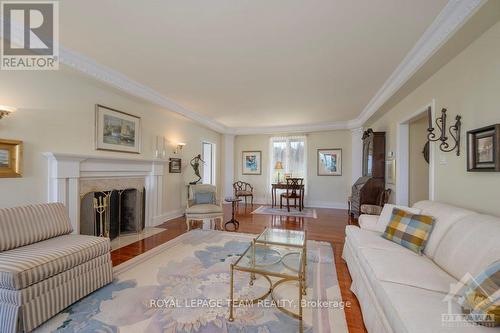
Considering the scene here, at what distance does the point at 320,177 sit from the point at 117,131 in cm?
562

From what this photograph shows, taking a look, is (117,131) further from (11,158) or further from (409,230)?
(409,230)

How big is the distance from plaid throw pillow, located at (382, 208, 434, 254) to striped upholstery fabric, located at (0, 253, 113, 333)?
9.84 ft

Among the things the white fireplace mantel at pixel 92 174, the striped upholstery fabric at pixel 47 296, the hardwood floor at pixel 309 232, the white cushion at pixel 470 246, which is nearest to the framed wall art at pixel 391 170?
the hardwood floor at pixel 309 232

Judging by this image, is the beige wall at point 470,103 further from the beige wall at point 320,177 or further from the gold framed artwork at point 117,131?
the gold framed artwork at point 117,131

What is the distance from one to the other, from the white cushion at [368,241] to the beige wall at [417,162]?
2100 mm

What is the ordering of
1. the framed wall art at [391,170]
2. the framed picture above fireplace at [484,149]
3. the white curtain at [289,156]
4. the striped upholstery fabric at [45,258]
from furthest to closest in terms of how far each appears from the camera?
1. the white curtain at [289,156]
2. the framed wall art at [391,170]
3. the framed picture above fireplace at [484,149]
4. the striped upholstery fabric at [45,258]

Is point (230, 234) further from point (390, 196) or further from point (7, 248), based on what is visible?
point (390, 196)

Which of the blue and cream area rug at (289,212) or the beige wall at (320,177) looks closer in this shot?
the blue and cream area rug at (289,212)

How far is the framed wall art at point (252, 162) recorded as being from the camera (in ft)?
24.4

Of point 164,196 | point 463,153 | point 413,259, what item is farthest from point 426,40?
point 164,196

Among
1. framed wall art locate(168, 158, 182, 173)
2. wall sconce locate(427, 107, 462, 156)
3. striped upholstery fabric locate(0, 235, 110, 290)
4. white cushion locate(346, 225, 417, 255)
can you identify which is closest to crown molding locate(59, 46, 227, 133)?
framed wall art locate(168, 158, 182, 173)

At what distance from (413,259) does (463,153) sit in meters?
1.34

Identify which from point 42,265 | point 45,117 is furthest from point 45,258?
point 45,117

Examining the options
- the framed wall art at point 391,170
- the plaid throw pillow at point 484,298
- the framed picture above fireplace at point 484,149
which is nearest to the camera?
the plaid throw pillow at point 484,298
